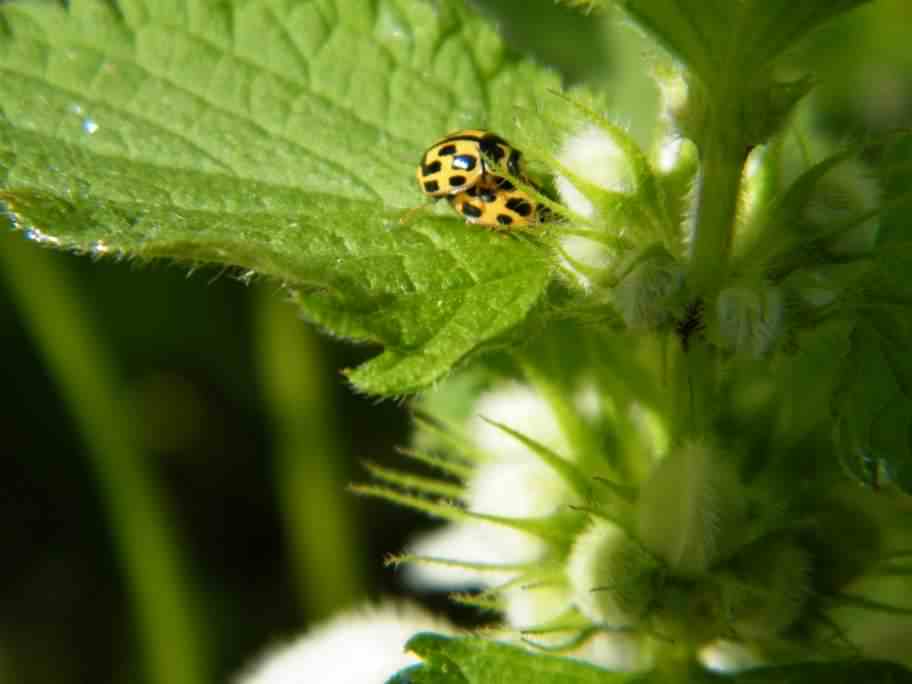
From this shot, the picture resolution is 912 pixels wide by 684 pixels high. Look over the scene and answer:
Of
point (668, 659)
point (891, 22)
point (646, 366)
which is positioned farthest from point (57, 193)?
point (891, 22)

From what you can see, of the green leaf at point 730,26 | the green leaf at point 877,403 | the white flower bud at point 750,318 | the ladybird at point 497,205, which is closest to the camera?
the green leaf at point 730,26

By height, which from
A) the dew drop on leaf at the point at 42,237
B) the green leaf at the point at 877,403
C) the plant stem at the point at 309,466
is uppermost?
the plant stem at the point at 309,466

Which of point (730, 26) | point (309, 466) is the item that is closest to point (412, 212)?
point (730, 26)

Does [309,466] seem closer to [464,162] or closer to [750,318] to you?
[464,162]

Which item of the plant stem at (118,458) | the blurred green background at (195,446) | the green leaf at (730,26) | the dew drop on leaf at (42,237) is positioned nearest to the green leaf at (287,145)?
the dew drop on leaf at (42,237)

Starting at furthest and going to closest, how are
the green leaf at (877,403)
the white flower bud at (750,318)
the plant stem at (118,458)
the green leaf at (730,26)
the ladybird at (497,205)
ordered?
1. the plant stem at (118,458)
2. the ladybird at (497,205)
3. the green leaf at (877,403)
4. the white flower bud at (750,318)
5. the green leaf at (730,26)

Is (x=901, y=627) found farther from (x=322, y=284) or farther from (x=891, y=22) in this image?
(x=891, y=22)

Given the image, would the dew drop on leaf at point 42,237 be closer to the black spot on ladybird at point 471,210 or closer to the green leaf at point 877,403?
the black spot on ladybird at point 471,210
